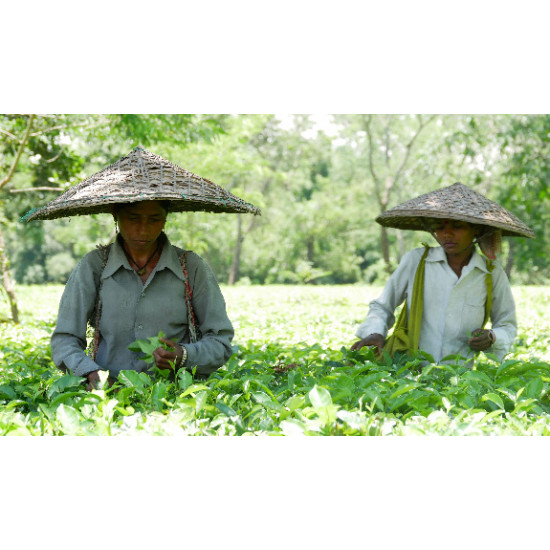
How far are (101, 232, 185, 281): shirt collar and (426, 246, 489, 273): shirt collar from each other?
1.55 meters

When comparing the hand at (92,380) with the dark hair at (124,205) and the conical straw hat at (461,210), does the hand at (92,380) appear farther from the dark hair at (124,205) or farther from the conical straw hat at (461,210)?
the conical straw hat at (461,210)

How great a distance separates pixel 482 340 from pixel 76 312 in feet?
6.71

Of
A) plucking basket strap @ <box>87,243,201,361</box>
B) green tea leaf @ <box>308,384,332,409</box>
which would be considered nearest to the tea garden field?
green tea leaf @ <box>308,384,332,409</box>

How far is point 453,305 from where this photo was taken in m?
3.72

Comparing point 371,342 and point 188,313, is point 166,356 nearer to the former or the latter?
point 188,313

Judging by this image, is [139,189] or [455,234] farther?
[455,234]

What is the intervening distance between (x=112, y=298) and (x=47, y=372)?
42 cm

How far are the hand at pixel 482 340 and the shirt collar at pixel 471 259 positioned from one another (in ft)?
1.37

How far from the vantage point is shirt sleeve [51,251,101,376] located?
107 inches

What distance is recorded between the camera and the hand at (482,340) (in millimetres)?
3406

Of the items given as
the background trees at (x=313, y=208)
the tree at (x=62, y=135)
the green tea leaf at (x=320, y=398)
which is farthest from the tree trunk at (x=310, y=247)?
the green tea leaf at (x=320, y=398)

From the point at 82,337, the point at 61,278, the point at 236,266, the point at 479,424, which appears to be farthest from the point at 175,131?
the point at 61,278

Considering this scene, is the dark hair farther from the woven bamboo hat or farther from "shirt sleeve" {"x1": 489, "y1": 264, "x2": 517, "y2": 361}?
"shirt sleeve" {"x1": 489, "y1": 264, "x2": 517, "y2": 361}

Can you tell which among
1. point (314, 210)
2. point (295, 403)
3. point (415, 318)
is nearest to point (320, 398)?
point (295, 403)
